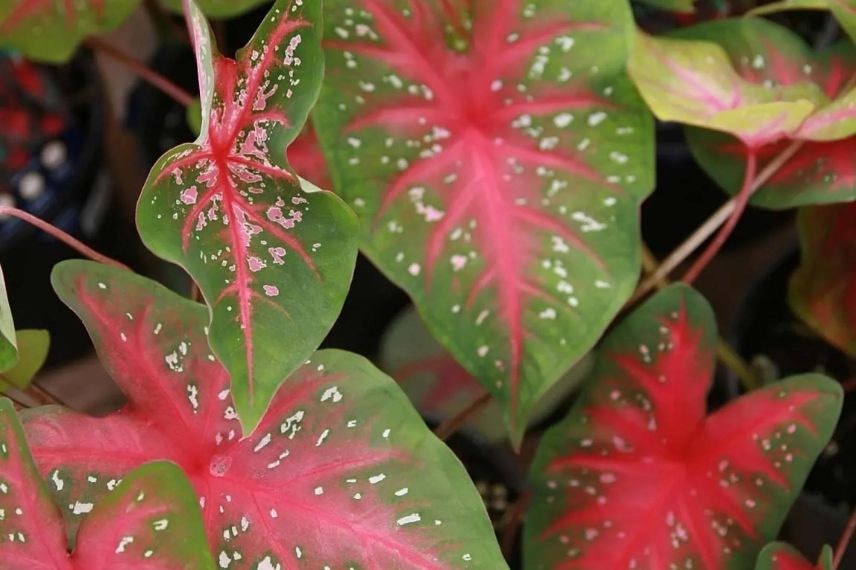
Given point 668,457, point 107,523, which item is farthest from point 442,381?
point 107,523

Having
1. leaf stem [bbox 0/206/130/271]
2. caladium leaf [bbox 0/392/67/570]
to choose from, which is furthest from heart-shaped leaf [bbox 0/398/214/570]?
leaf stem [bbox 0/206/130/271]

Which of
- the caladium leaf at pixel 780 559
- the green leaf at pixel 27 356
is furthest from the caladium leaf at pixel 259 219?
the caladium leaf at pixel 780 559

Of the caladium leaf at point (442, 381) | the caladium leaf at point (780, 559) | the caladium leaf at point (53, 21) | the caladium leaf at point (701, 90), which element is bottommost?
the caladium leaf at point (442, 381)

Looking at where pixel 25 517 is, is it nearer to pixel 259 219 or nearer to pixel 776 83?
pixel 259 219

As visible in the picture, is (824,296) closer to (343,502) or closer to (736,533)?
(736,533)

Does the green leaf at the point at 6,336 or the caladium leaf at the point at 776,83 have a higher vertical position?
the green leaf at the point at 6,336

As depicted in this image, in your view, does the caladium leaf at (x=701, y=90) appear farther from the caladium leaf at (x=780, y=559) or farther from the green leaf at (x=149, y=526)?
the green leaf at (x=149, y=526)

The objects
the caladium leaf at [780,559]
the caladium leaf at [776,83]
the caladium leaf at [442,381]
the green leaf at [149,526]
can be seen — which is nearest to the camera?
the green leaf at [149,526]
